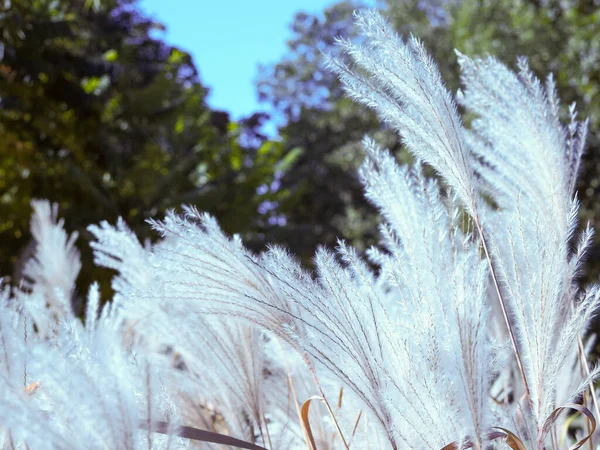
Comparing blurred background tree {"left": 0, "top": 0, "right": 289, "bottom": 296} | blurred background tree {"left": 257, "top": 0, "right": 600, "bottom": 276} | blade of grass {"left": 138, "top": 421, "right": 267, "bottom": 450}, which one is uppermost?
blurred background tree {"left": 257, "top": 0, "right": 600, "bottom": 276}

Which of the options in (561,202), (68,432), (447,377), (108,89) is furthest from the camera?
(108,89)

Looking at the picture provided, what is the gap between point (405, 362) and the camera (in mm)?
560

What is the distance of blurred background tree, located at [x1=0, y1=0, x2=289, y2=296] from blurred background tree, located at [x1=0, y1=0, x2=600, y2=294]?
15 mm

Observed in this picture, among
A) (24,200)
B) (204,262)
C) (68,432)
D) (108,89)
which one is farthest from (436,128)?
(108,89)

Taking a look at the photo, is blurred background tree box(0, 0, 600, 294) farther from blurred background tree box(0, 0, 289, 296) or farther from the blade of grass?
the blade of grass

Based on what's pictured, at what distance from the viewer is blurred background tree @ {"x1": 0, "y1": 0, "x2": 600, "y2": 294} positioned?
5.93 meters

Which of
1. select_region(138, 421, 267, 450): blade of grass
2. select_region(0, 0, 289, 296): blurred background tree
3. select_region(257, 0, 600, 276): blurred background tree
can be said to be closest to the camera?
select_region(138, 421, 267, 450): blade of grass

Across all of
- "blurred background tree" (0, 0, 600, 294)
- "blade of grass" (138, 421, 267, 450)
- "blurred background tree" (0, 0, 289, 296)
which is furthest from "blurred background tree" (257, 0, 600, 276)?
"blade of grass" (138, 421, 267, 450)

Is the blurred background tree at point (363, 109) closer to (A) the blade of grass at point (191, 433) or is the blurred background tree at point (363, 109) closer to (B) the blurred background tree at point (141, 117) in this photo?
(B) the blurred background tree at point (141, 117)

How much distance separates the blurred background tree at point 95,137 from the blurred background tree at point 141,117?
1cm

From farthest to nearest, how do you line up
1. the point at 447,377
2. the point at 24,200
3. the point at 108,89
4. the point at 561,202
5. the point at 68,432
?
the point at 108,89, the point at 24,200, the point at 561,202, the point at 447,377, the point at 68,432

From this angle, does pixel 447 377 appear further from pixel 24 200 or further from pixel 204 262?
pixel 24 200

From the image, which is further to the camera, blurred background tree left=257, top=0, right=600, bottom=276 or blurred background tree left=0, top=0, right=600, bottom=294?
blurred background tree left=257, top=0, right=600, bottom=276

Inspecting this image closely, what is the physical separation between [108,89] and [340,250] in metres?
6.71
